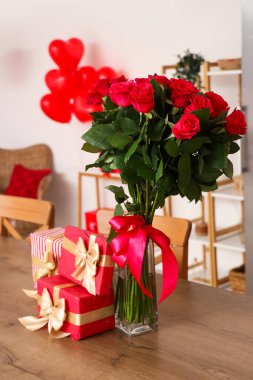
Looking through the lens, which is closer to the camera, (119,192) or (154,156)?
(154,156)

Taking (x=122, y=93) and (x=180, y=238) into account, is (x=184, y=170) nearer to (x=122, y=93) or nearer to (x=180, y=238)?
(x=122, y=93)

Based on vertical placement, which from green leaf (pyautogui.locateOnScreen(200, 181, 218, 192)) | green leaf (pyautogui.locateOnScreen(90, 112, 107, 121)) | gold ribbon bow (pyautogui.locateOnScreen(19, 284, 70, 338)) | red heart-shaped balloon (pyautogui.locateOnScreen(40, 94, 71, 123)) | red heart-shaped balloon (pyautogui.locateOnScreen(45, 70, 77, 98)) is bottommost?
gold ribbon bow (pyautogui.locateOnScreen(19, 284, 70, 338))

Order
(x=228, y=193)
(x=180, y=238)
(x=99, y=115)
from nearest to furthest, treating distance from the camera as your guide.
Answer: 1. (x=99, y=115)
2. (x=180, y=238)
3. (x=228, y=193)

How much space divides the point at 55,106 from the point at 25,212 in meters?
2.16

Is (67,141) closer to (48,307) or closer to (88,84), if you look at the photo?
(88,84)

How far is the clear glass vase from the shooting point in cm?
145

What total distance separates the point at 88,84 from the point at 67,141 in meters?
0.67

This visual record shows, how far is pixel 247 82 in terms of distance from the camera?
10.3 feet

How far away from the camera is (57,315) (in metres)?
1.49

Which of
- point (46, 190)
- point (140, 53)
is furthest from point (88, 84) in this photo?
point (46, 190)

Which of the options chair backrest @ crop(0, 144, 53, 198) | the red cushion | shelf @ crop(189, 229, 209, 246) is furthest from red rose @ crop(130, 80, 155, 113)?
chair backrest @ crop(0, 144, 53, 198)

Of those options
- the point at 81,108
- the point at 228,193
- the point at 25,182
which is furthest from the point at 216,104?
the point at 25,182

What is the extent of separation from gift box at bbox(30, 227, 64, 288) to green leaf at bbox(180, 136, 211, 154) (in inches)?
19.8

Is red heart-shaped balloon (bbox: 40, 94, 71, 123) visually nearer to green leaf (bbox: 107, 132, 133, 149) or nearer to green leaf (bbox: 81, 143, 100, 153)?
green leaf (bbox: 81, 143, 100, 153)
